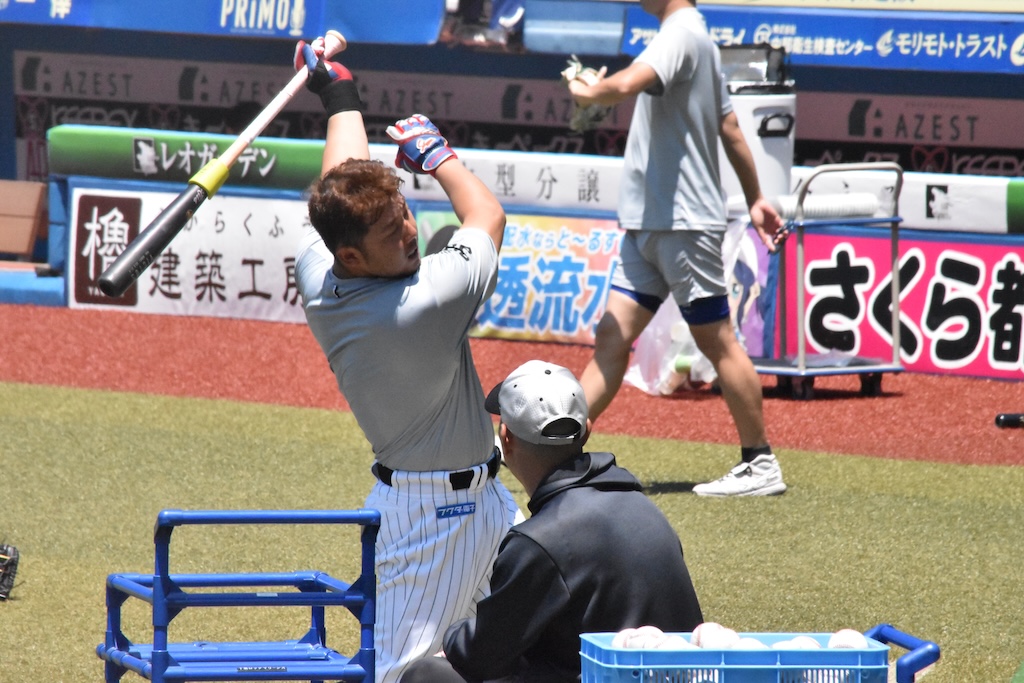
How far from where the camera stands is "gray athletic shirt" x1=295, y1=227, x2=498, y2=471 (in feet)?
10.3

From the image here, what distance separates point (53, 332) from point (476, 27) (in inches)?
162

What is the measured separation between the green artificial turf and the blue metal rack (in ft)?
3.30

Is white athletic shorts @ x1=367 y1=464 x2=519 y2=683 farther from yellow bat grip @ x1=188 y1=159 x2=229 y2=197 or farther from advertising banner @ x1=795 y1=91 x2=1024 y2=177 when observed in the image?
advertising banner @ x1=795 y1=91 x2=1024 y2=177

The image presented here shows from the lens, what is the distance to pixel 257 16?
12039mm

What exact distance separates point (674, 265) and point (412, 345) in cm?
288

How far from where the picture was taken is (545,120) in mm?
13094

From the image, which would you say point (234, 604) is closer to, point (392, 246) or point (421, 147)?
point (392, 246)

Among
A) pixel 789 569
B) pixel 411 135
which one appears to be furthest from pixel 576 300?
pixel 411 135

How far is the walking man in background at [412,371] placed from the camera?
3.12 metres

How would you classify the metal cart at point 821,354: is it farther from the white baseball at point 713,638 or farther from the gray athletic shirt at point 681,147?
the white baseball at point 713,638

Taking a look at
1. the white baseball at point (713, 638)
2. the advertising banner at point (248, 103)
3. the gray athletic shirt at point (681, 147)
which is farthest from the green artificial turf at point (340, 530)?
the advertising banner at point (248, 103)

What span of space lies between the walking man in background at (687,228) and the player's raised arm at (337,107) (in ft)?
7.17

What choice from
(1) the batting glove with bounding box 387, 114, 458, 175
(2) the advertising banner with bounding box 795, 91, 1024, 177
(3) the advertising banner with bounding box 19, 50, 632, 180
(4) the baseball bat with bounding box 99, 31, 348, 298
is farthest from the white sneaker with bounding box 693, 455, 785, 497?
(3) the advertising banner with bounding box 19, 50, 632, 180

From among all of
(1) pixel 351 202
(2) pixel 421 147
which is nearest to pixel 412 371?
(1) pixel 351 202
